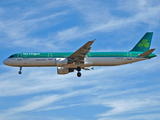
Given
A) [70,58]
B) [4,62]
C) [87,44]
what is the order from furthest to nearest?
1. [4,62]
2. [70,58]
3. [87,44]

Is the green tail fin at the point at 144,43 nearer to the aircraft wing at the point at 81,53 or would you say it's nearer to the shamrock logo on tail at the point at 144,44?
the shamrock logo on tail at the point at 144,44

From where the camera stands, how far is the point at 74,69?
52.6 meters

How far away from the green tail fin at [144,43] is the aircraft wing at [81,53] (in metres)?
11.0

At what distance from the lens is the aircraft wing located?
44656 millimetres

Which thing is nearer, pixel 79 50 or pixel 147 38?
pixel 79 50

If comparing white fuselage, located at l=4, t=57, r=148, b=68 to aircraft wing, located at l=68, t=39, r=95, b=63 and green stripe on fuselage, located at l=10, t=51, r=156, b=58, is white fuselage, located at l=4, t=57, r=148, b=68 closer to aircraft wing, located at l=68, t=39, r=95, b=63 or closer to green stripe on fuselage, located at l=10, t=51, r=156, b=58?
green stripe on fuselage, located at l=10, t=51, r=156, b=58

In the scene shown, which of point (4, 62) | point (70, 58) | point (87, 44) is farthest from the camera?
point (4, 62)

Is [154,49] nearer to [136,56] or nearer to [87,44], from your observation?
[136,56]

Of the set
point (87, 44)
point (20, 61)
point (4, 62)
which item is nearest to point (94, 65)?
point (87, 44)

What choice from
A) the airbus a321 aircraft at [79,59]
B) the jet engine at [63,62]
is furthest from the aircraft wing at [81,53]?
the jet engine at [63,62]

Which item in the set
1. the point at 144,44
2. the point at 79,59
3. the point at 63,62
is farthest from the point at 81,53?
the point at 144,44

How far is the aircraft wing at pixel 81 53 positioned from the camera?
44.7 metres

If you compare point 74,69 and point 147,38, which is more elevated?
point 147,38

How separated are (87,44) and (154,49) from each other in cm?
1200
